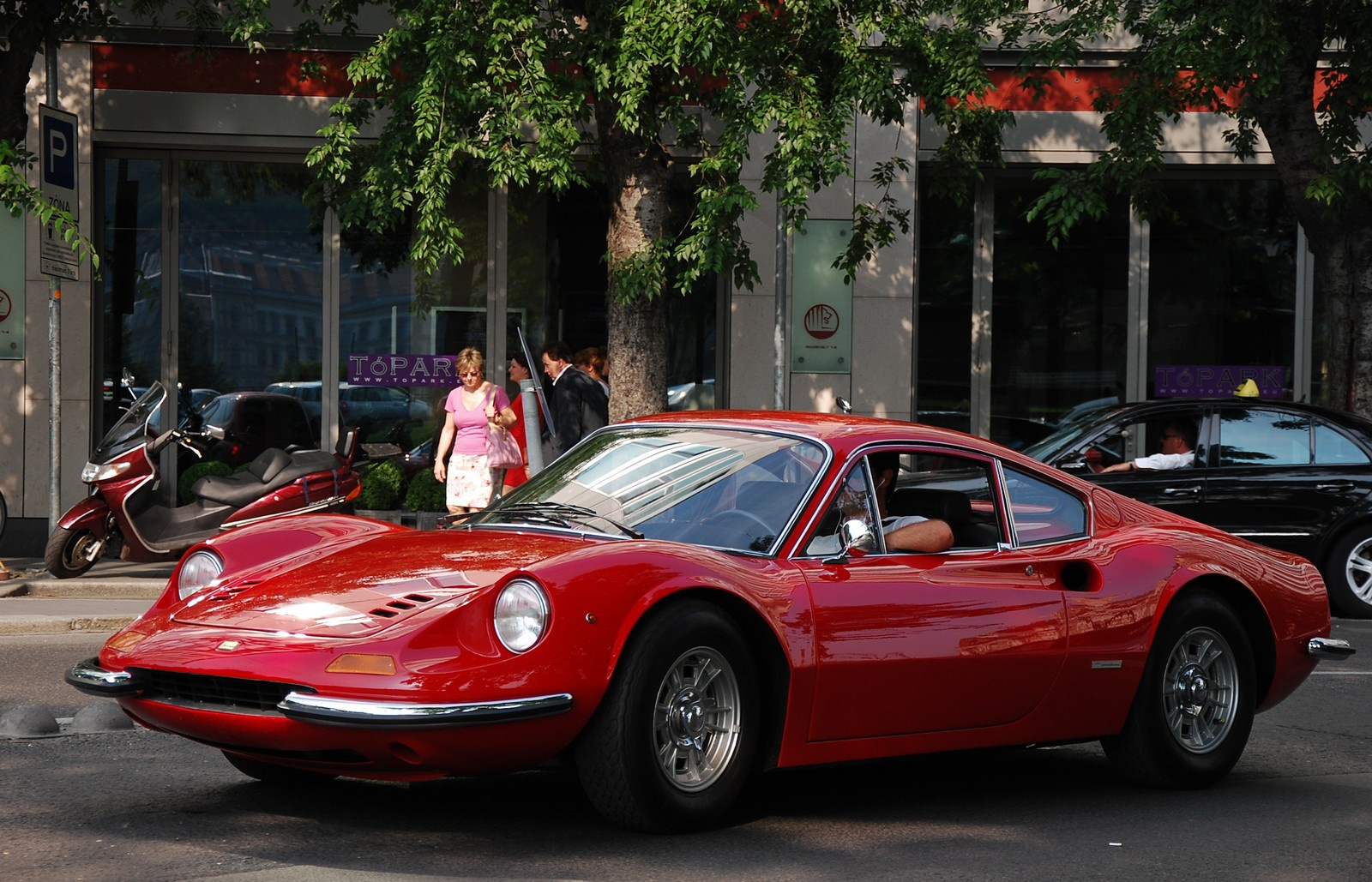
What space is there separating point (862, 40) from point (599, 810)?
10.2 meters

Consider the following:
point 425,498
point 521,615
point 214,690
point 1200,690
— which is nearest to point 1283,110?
point 425,498

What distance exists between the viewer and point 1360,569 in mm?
12781

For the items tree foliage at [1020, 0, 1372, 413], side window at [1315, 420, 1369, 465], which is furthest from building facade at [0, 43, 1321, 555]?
side window at [1315, 420, 1369, 465]

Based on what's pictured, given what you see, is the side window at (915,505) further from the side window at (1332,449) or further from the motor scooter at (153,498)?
the motor scooter at (153,498)

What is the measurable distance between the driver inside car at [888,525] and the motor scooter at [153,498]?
25.0 ft

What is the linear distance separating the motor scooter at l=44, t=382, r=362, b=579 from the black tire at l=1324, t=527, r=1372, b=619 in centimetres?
783

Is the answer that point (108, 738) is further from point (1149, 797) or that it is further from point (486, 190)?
point (486, 190)

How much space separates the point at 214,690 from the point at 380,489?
39.7 feet

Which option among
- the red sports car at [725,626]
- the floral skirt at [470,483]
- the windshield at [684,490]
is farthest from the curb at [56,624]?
the windshield at [684,490]

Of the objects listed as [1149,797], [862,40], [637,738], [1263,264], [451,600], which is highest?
[862,40]

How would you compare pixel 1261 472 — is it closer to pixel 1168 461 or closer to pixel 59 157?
pixel 1168 461

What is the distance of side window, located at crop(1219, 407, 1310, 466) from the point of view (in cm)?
1291

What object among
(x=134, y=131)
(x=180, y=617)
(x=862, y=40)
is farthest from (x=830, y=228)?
(x=180, y=617)

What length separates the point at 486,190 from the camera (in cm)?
1802
